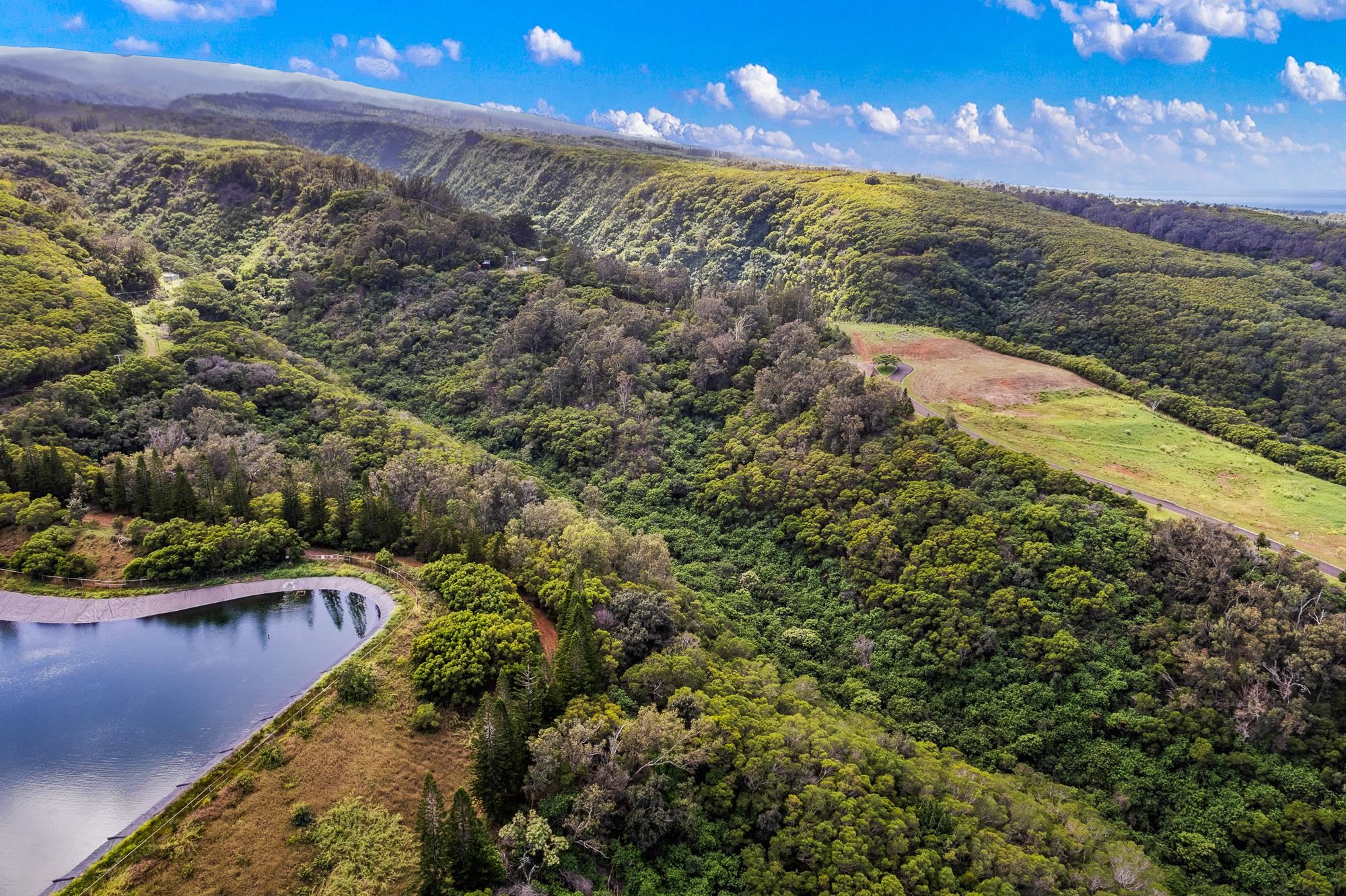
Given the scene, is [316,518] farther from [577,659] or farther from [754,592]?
[754,592]

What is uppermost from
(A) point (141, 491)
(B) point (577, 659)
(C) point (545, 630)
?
(A) point (141, 491)

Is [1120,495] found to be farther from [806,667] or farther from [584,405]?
[584,405]

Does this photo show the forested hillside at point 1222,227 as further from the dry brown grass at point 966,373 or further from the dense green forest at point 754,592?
the dry brown grass at point 966,373

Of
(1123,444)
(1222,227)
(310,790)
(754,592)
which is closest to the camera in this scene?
(310,790)

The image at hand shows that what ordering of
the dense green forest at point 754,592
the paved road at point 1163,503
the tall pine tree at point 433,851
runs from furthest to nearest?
the paved road at point 1163,503 → the dense green forest at point 754,592 → the tall pine tree at point 433,851

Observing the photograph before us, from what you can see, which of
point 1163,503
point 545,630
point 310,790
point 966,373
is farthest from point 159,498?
point 966,373

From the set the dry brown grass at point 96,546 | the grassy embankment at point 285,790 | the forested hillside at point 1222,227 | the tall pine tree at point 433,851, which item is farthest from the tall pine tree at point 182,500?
the forested hillside at point 1222,227

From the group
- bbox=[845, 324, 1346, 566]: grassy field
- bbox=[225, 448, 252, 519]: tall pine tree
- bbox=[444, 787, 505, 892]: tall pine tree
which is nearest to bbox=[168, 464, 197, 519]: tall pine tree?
bbox=[225, 448, 252, 519]: tall pine tree
